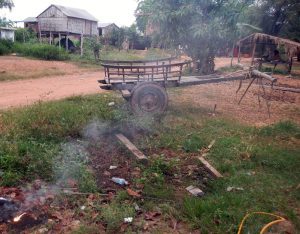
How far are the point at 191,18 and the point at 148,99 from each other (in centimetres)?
896

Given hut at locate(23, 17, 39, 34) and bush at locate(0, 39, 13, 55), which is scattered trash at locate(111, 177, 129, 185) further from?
hut at locate(23, 17, 39, 34)

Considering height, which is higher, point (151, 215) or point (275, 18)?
point (275, 18)

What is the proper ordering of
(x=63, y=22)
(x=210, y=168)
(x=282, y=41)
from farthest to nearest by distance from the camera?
(x=63, y=22)
(x=282, y=41)
(x=210, y=168)

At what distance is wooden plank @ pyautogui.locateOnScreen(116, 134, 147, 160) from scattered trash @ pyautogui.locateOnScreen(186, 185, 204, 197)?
40.7 inches

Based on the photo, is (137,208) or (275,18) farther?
(275,18)

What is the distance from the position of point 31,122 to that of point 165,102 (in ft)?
11.1

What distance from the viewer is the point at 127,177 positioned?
16.6 ft

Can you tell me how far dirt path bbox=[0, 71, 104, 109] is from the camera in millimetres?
9961

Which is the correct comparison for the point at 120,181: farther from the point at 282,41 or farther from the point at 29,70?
the point at 282,41

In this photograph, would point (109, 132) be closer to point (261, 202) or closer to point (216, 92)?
point (261, 202)

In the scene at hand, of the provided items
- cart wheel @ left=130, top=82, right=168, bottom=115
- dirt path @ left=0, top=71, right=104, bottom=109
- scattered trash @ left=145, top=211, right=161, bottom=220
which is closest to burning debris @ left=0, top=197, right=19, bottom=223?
scattered trash @ left=145, top=211, right=161, bottom=220

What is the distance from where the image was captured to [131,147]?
5.89 metres

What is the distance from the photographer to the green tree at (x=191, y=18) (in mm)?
15151

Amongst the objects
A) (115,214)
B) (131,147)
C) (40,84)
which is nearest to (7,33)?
(40,84)
